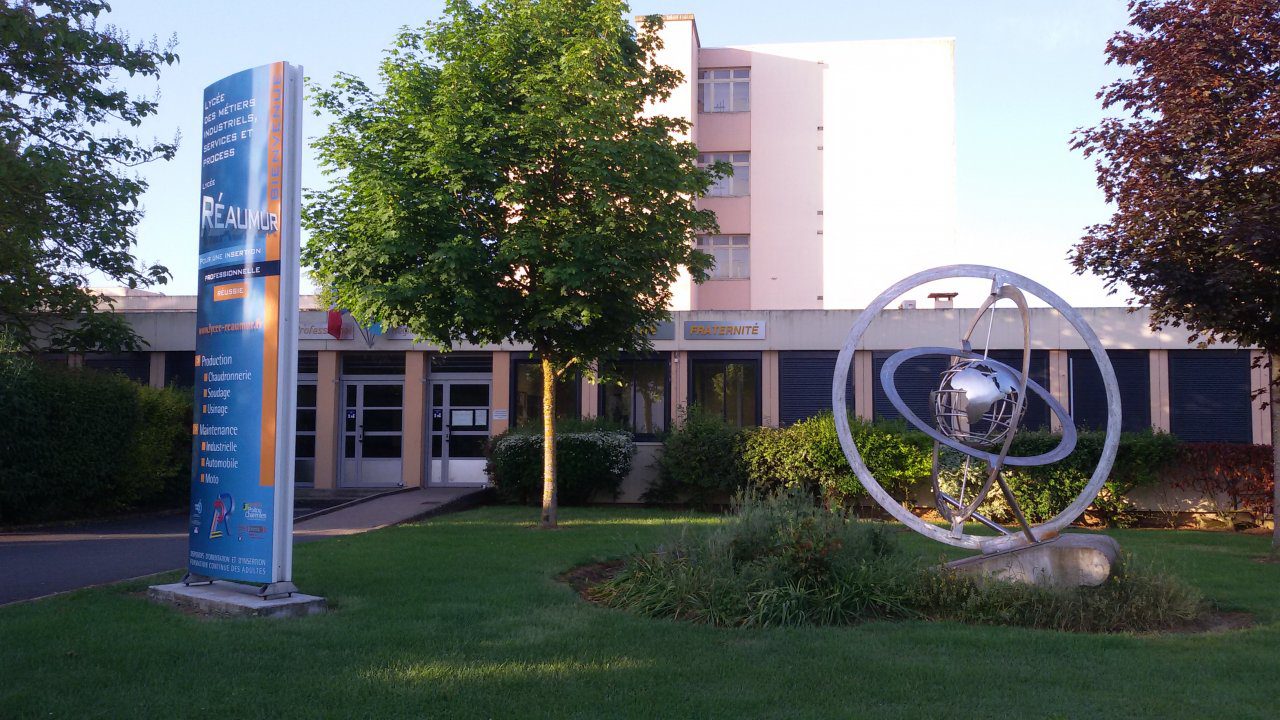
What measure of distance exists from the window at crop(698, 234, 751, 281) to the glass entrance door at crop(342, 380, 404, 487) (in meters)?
12.5

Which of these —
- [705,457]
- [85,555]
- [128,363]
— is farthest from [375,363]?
[85,555]

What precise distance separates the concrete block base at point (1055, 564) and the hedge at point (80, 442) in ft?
44.8

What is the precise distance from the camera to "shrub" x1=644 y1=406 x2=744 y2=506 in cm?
1736

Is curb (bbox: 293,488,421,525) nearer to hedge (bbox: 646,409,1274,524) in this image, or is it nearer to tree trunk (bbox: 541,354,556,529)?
tree trunk (bbox: 541,354,556,529)

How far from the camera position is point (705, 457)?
57.2ft

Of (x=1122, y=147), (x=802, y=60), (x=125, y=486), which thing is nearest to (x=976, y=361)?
(x=1122, y=147)

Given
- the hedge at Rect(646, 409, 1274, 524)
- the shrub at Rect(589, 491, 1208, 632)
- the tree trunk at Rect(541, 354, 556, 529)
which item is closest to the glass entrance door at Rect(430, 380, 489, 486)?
the hedge at Rect(646, 409, 1274, 524)

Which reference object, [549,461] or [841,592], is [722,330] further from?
[841,592]

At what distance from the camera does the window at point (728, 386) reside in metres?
21.0

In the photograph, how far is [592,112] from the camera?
12.2m

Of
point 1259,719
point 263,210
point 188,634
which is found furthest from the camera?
point 263,210

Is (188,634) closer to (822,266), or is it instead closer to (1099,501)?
(1099,501)

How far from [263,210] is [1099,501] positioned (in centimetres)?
1409

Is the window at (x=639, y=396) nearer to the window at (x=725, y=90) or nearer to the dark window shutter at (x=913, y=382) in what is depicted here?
the dark window shutter at (x=913, y=382)
